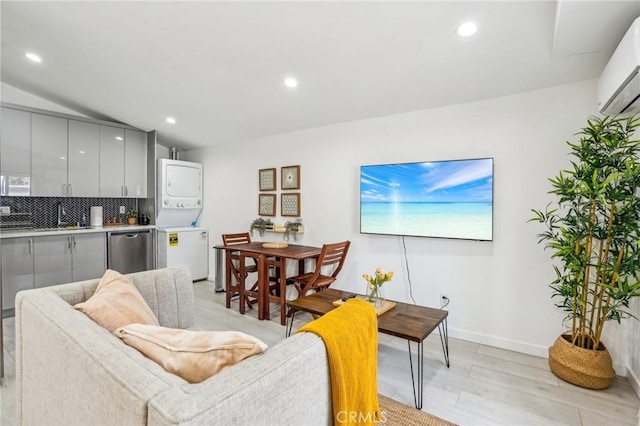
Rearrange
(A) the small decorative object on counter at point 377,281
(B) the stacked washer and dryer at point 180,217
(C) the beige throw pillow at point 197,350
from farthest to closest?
(B) the stacked washer and dryer at point 180,217, (A) the small decorative object on counter at point 377,281, (C) the beige throw pillow at point 197,350

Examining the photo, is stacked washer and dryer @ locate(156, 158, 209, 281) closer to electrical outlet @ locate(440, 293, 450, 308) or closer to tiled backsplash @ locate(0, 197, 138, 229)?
tiled backsplash @ locate(0, 197, 138, 229)

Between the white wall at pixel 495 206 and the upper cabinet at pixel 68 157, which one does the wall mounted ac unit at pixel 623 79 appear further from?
the upper cabinet at pixel 68 157

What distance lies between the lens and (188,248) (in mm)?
4922

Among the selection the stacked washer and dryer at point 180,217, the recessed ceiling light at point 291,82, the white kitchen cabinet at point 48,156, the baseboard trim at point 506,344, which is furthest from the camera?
the stacked washer and dryer at point 180,217

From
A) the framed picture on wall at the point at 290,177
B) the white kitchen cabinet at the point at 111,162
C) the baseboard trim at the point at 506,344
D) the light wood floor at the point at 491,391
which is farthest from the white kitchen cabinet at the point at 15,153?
the baseboard trim at the point at 506,344

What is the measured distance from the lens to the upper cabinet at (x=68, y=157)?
3.73 metres

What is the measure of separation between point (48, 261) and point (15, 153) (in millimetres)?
1358

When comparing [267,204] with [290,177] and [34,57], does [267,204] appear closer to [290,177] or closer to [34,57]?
[290,177]

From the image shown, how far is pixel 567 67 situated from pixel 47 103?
6.00 meters

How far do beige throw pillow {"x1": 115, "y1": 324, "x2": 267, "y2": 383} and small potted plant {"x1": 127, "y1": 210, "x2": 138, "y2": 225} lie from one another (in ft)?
14.9

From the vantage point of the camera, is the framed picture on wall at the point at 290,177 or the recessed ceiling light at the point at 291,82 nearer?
the recessed ceiling light at the point at 291,82

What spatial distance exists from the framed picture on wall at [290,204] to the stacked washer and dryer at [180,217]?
1.74m

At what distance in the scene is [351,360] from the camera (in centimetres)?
110

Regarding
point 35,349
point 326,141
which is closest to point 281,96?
point 326,141
